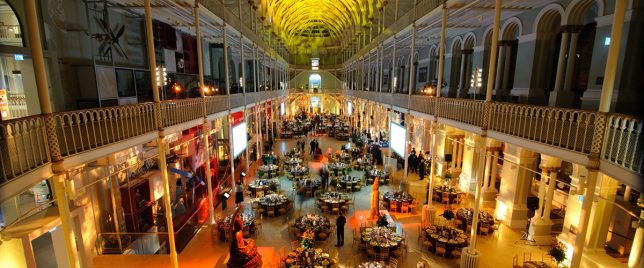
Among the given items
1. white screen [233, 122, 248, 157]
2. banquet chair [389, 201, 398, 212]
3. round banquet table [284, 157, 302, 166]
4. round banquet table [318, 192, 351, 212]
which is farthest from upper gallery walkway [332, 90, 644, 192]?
round banquet table [284, 157, 302, 166]

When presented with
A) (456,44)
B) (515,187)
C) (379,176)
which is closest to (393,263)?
(515,187)

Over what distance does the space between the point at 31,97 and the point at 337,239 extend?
8.88 metres

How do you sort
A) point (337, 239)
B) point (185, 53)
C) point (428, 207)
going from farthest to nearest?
1. point (185, 53)
2. point (428, 207)
3. point (337, 239)

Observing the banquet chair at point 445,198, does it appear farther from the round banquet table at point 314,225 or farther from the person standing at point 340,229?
the round banquet table at point 314,225

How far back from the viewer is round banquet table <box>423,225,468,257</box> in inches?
364

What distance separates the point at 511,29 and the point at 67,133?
41.1 feet

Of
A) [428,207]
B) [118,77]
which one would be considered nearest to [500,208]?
[428,207]

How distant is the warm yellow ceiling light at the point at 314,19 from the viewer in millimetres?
24453

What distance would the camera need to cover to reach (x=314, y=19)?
45469mm

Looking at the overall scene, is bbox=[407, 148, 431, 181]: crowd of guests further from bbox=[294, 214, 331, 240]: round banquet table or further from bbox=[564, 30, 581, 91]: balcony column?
bbox=[564, 30, 581, 91]: balcony column

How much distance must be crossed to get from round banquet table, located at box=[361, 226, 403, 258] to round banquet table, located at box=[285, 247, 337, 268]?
1357 millimetres

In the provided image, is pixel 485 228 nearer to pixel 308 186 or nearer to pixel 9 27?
pixel 308 186

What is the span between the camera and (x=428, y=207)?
10.9m

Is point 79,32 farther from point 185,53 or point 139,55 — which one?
point 185,53
